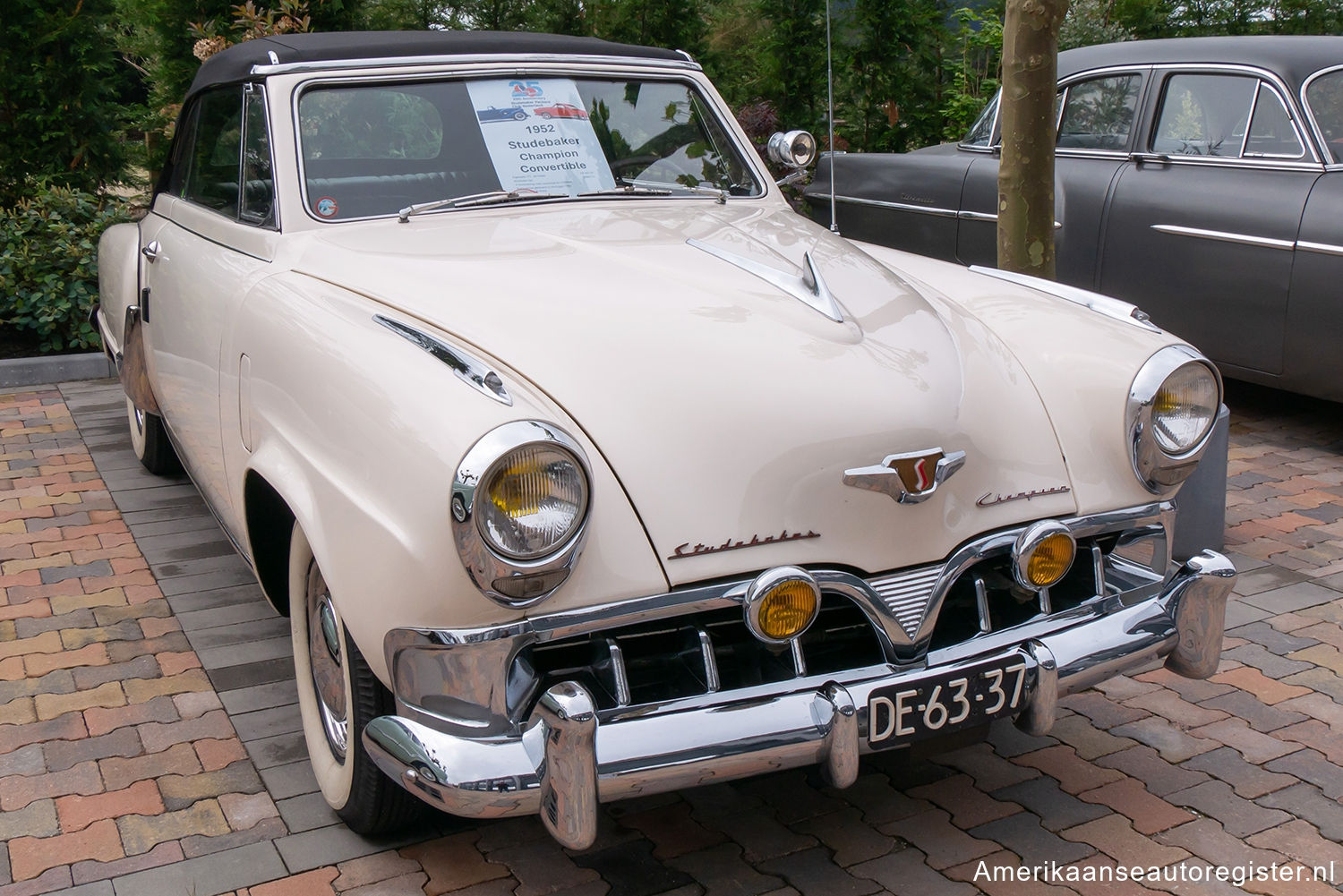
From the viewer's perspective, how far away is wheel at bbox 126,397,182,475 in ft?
16.7

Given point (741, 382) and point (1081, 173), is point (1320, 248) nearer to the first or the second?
point (1081, 173)

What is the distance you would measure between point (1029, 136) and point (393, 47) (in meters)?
2.27

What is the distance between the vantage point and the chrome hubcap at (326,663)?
2613mm

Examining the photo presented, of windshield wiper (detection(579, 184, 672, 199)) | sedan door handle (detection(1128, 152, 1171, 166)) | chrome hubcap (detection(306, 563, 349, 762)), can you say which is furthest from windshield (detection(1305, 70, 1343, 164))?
chrome hubcap (detection(306, 563, 349, 762))

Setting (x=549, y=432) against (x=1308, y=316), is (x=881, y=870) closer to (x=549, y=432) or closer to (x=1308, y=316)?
(x=549, y=432)

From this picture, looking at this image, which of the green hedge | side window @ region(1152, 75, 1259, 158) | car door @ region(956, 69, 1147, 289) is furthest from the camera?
the green hedge

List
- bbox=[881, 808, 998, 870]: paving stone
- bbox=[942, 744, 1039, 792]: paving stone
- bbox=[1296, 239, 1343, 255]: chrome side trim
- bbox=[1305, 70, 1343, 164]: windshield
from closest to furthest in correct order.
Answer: bbox=[881, 808, 998, 870]: paving stone → bbox=[942, 744, 1039, 792]: paving stone → bbox=[1296, 239, 1343, 255]: chrome side trim → bbox=[1305, 70, 1343, 164]: windshield

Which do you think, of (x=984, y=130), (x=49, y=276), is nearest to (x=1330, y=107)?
(x=984, y=130)

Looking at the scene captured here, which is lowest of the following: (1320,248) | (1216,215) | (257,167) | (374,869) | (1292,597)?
(1292,597)

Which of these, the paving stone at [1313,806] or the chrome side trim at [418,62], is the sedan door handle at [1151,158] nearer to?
the chrome side trim at [418,62]

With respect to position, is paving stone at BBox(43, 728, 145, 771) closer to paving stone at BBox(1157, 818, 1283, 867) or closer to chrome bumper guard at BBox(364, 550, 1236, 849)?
chrome bumper guard at BBox(364, 550, 1236, 849)

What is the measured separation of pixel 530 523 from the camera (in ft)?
6.61

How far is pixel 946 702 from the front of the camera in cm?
222

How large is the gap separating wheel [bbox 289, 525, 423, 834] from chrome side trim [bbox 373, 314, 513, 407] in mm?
482
